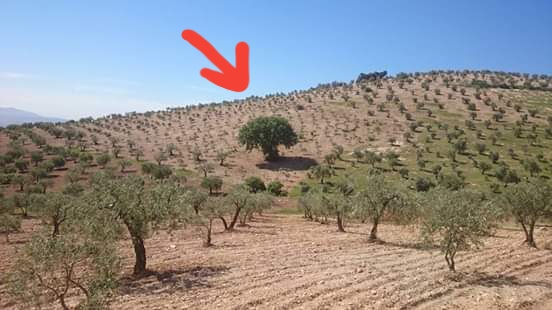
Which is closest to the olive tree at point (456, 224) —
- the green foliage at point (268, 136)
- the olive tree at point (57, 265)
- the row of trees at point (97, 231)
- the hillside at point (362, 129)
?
the row of trees at point (97, 231)

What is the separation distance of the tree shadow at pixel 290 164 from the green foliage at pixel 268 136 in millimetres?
2837

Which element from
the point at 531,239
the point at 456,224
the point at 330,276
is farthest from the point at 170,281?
the point at 531,239

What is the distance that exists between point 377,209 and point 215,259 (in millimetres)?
17536

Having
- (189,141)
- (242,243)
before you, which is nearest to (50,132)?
(189,141)

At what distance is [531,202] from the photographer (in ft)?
131

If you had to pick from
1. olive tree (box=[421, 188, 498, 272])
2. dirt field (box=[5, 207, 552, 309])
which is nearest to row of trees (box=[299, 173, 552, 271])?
olive tree (box=[421, 188, 498, 272])

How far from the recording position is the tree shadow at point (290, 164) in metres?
106

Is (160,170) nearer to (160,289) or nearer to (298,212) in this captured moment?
(298,212)

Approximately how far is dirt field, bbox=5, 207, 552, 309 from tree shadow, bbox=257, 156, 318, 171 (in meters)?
62.3

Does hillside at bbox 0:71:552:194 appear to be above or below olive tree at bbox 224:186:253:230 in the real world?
above

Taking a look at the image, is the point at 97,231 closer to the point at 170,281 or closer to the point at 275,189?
the point at 170,281

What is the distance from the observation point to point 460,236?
27750mm

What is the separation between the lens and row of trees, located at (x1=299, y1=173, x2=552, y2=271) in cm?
2805

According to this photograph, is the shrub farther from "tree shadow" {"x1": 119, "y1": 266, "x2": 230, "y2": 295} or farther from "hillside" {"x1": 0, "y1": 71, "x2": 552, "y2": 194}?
"tree shadow" {"x1": 119, "y1": 266, "x2": 230, "y2": 295}
